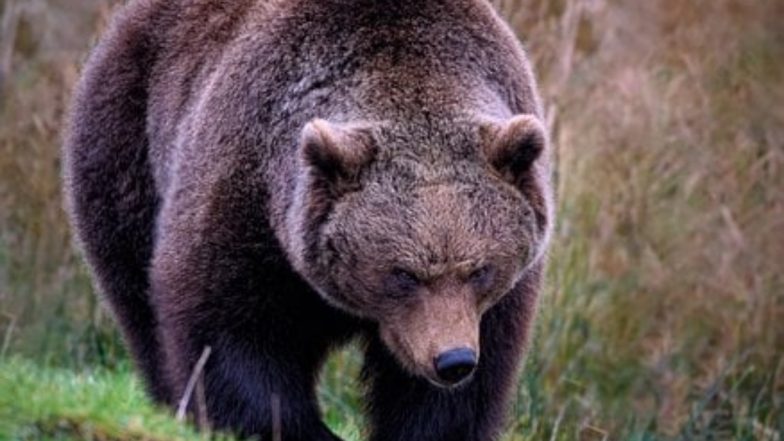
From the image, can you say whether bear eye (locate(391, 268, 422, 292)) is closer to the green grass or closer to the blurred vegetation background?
the green grass

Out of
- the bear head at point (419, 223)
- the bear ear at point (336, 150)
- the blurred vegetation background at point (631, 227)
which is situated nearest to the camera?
the bear head at point (419, 223)

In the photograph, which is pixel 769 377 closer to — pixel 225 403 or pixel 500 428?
pixel 500 428

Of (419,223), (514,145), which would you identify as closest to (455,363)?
(419,223)

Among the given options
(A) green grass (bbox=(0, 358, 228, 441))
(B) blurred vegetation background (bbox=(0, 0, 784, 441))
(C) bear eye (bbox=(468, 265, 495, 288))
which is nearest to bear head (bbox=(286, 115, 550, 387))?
(C) bear eye (bbox=(468, 265, 495, 288))

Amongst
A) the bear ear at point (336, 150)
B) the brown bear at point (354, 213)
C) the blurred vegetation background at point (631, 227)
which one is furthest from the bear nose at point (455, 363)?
the blurred vegetation background at point (631, 227)

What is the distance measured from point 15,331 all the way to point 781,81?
5.24m

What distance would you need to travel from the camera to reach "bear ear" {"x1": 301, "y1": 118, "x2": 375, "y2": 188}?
6352 mm

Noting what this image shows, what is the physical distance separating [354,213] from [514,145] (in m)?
0.60

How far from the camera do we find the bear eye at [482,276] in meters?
6.28

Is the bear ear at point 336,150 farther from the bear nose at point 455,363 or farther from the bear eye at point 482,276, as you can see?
the bear nose at point 455,363

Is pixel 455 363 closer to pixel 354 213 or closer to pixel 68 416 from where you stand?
pixel 354 213

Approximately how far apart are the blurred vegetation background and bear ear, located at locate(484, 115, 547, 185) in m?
3.19

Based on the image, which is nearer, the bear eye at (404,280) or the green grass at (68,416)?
the green grass at (68,416)

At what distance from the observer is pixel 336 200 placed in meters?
6.45
